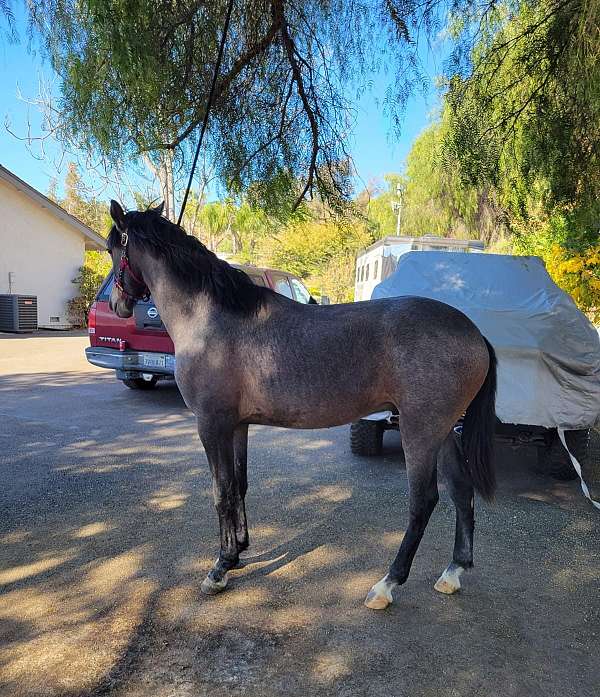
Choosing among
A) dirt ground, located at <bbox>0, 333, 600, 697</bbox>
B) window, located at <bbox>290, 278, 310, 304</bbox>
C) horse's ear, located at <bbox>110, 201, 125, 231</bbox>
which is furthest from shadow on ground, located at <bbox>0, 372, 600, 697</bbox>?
window, located at <bbox>290, 278, 310, 304</bbox>

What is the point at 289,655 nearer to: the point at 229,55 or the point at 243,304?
the point at 243,304

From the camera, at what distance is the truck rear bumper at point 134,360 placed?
25.1 feet

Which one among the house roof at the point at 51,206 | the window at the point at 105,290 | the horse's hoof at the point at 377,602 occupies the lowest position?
the horse's hoof at the point at 377,602

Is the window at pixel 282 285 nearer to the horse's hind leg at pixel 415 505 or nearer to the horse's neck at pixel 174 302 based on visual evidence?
the horse's neck at pixel 174 302

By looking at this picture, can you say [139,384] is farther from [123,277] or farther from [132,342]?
[123,277]

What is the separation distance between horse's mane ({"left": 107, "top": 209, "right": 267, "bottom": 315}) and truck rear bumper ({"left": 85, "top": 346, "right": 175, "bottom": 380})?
4.55m

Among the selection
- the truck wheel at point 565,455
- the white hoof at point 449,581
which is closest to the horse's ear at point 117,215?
the white hoof at point 449,581

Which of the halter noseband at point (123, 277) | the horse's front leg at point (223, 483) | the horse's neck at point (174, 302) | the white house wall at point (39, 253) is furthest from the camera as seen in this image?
the white house wall at point (39, 253)

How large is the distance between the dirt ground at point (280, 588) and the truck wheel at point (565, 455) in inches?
6.5

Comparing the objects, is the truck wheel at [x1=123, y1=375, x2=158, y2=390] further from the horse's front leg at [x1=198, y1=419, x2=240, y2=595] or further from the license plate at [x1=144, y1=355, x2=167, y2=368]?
the horse's front leg at [x1=198, y1=419, x2=240, y2=595]

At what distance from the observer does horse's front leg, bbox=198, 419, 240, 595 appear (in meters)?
3.01

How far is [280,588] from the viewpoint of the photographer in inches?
118

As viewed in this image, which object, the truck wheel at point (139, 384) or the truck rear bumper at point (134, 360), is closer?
the truck rear bumper at point (134, 360)

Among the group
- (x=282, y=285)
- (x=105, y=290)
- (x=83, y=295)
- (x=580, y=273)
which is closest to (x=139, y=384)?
(x=105, y=290)
